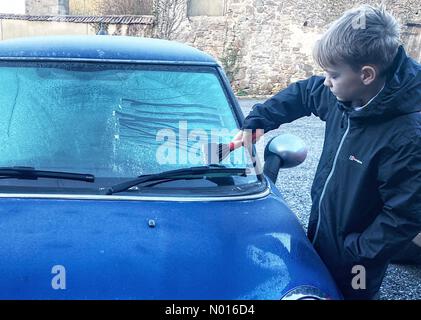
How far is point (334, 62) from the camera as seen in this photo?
202cm

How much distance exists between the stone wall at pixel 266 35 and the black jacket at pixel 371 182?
13.3 metres

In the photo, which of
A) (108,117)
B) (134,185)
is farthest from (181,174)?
(108,117)

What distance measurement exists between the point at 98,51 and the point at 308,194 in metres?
3.73

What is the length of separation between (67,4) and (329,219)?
20933 millimetres

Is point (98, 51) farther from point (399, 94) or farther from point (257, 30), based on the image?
point (257, 30)

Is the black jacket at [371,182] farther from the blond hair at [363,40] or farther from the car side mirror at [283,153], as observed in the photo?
the car side mirror at [283,153]

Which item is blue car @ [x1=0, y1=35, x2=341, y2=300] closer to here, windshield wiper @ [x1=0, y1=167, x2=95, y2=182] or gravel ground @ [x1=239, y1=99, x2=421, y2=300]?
windshield wiper @ [x1=0, y1=167, x2=95, y2=182]

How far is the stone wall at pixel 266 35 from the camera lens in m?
15.1

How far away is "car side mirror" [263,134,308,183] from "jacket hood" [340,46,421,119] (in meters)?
0.76

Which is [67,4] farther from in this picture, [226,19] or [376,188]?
[376,188]

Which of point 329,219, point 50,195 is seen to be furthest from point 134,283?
point 329,219

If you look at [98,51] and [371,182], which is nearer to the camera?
[371,182]

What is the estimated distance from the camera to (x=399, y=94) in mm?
1904

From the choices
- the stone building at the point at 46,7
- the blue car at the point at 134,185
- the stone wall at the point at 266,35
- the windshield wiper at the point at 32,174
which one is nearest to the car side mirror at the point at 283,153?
the blue car at the point at 134,185
